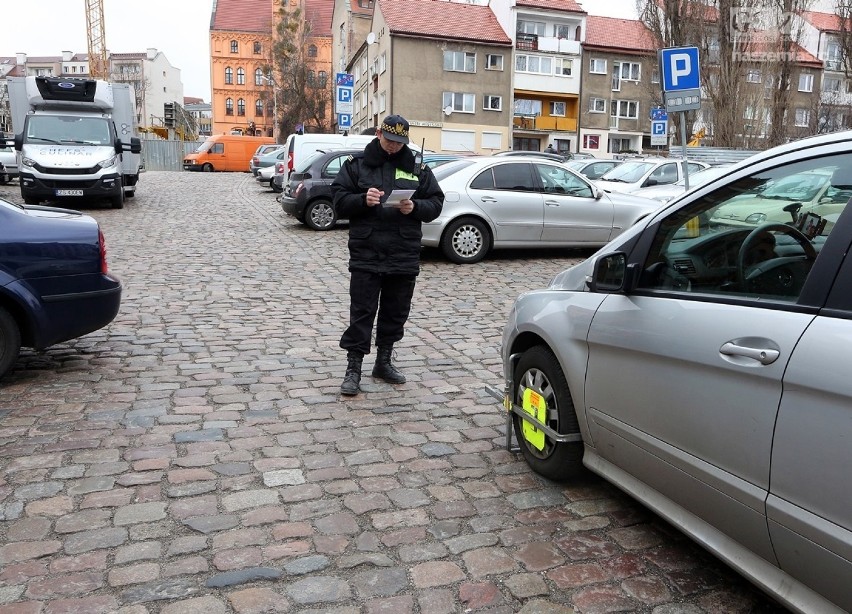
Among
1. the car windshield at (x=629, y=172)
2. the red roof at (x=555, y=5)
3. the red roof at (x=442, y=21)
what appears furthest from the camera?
the red roof at (x=555, y=5)

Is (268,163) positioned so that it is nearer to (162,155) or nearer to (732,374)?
(162,155)

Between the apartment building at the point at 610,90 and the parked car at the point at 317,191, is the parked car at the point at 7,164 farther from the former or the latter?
the apartment building at the point at 610,90

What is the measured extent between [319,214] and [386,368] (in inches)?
413

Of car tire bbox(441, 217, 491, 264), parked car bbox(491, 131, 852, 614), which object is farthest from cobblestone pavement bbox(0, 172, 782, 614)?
car tire bbox(441, 217, 491, 264)

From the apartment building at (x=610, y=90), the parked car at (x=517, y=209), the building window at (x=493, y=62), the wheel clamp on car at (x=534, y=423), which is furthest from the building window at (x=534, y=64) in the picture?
the wheel clamp on car at (x=534, y=423)

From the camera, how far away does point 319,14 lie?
317ft

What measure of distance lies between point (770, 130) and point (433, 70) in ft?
79.3

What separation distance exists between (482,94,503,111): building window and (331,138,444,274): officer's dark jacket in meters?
49.4

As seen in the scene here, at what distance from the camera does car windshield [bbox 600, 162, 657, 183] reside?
1794cm

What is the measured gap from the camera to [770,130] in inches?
1316

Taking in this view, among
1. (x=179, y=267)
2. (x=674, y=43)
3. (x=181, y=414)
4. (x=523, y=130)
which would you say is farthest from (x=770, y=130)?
(x=181, y=414)

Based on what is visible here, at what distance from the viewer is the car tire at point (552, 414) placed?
3.79 metres

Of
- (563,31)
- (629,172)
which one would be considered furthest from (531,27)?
(629,172)

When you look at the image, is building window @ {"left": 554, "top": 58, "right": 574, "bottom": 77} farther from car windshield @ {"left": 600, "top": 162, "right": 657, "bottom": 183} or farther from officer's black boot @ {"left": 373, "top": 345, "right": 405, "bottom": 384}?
officer's black boot @ {"left": 373, "top": 345, "right": 405, "bottom": 384}
